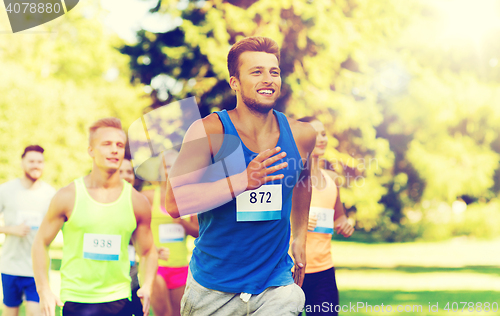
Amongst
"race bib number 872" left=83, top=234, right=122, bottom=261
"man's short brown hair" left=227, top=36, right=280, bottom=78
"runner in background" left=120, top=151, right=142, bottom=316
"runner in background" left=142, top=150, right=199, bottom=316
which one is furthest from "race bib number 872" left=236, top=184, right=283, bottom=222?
"runner in background" left=142, top=150, right=199, bottom=316

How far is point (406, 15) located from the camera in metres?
18.5

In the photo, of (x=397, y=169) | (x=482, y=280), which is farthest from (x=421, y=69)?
(x=482, y=280)

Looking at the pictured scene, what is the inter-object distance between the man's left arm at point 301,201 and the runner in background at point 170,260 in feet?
7.81

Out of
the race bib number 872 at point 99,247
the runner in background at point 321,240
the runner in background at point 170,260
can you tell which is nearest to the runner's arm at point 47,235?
the race bib number 872 at point 99,247

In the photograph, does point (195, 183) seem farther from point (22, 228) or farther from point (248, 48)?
point (22, 228)

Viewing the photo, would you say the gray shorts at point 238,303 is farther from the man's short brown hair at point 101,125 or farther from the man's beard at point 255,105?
the man's short brown hair at point 101,125

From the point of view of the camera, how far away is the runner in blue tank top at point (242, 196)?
263 centimetres

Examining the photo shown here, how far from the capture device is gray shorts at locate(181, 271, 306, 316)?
9.20 ft

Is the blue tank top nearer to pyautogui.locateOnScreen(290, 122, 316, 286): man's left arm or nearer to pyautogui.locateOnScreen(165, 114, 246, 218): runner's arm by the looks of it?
pyautogui.locateOnScreen(165, 114, 246, 218): runner's arm

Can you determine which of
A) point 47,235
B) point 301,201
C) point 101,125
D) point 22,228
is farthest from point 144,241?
point 22,228

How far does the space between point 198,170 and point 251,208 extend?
0.34 meters

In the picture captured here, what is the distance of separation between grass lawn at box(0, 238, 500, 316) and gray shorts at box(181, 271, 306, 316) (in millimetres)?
6406

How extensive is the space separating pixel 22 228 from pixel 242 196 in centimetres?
404

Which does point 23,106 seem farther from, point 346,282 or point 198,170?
point 198,170
